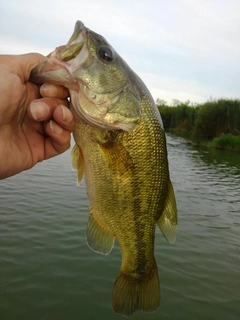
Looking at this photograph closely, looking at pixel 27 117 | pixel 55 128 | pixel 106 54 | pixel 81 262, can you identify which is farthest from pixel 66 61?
pixel 81 262

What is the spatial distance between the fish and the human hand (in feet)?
0.48

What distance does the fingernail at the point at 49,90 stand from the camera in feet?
7.98

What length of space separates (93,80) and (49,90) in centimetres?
35

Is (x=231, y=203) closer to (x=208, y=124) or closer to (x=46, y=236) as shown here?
(x=46, y=236)

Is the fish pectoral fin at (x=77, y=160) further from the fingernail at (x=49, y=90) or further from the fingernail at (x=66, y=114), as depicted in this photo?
the fingernail at (x=49, y=90)

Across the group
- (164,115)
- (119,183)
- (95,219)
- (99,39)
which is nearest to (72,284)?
(95,219)

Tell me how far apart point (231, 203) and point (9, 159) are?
10.9m

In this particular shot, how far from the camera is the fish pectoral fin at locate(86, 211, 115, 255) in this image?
2.68m

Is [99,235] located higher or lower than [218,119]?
lower

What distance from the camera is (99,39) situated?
8.09 ft

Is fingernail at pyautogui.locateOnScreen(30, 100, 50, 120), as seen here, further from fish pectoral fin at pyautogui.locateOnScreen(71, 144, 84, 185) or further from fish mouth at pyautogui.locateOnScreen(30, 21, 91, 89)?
fish pectoral fin at pyautogui.locateOnScreen(71, 144, 84, 185)

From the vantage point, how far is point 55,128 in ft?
8.73

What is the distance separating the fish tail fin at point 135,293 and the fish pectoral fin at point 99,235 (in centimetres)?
32

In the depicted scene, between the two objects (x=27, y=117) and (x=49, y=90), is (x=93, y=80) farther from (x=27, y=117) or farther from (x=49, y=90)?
(x=27, y=117)
